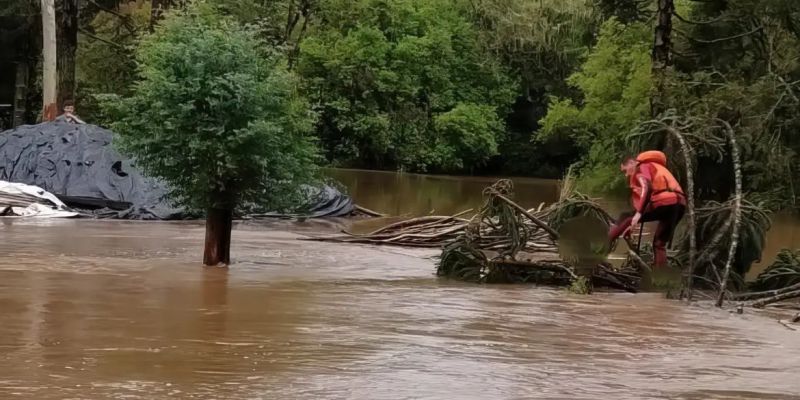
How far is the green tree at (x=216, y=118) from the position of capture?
1332 cm

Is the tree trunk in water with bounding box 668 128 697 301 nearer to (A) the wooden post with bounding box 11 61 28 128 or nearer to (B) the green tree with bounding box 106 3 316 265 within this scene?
(B) the green tree with bounding box 106 3 316 265

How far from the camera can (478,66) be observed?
196 feet

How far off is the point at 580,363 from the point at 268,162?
6290mm

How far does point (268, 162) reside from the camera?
13.8 meters

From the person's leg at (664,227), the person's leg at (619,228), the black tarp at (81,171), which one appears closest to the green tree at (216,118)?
the person's leg at (619,228)

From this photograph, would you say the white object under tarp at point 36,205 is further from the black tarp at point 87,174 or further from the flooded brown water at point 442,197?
the flooded brown water at point 442,197

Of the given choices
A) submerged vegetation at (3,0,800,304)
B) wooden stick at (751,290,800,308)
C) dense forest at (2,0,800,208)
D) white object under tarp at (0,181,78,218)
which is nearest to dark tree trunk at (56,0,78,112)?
dense forest at (2,0,800,208)

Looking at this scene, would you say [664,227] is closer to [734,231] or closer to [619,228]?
[619,228]

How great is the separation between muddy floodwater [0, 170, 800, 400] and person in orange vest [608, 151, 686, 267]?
0.88 m

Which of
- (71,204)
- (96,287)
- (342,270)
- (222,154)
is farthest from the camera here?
(71,204)

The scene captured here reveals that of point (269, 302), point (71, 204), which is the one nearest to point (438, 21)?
point (71, 204)

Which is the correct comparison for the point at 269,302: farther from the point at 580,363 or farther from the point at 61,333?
the point at 580,363

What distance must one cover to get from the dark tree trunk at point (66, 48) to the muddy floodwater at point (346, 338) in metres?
17.5

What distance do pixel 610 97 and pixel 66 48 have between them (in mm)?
18760
